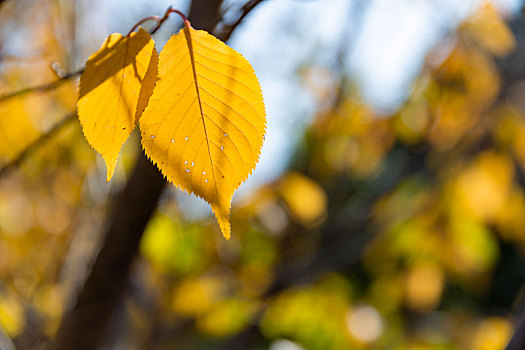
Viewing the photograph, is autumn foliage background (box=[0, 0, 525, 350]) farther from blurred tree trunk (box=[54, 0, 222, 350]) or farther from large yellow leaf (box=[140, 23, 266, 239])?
large yellow leaf (box=[140, 23, 266, 239])

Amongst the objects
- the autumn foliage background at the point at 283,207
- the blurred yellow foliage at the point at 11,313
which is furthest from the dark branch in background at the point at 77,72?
the blurred yellow foliage at the point at 11,313

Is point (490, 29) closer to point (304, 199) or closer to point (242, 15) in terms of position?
point (304, 199)

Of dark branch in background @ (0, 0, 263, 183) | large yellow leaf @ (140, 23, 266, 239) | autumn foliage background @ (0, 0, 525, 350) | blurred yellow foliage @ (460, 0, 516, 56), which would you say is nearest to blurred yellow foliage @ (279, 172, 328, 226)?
autumn foliage background @ (0, 0, 525, 350)

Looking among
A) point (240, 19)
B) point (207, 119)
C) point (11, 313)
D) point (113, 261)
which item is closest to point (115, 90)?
point (207, 119)

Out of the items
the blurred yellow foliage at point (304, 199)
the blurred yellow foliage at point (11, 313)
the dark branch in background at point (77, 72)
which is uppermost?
the dark branch in background at point (77, 72)

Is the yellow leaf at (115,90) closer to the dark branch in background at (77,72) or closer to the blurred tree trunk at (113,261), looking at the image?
the dark branch in background at (77,72)

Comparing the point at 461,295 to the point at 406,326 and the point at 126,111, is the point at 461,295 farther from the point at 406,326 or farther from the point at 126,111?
the point at 126,111
